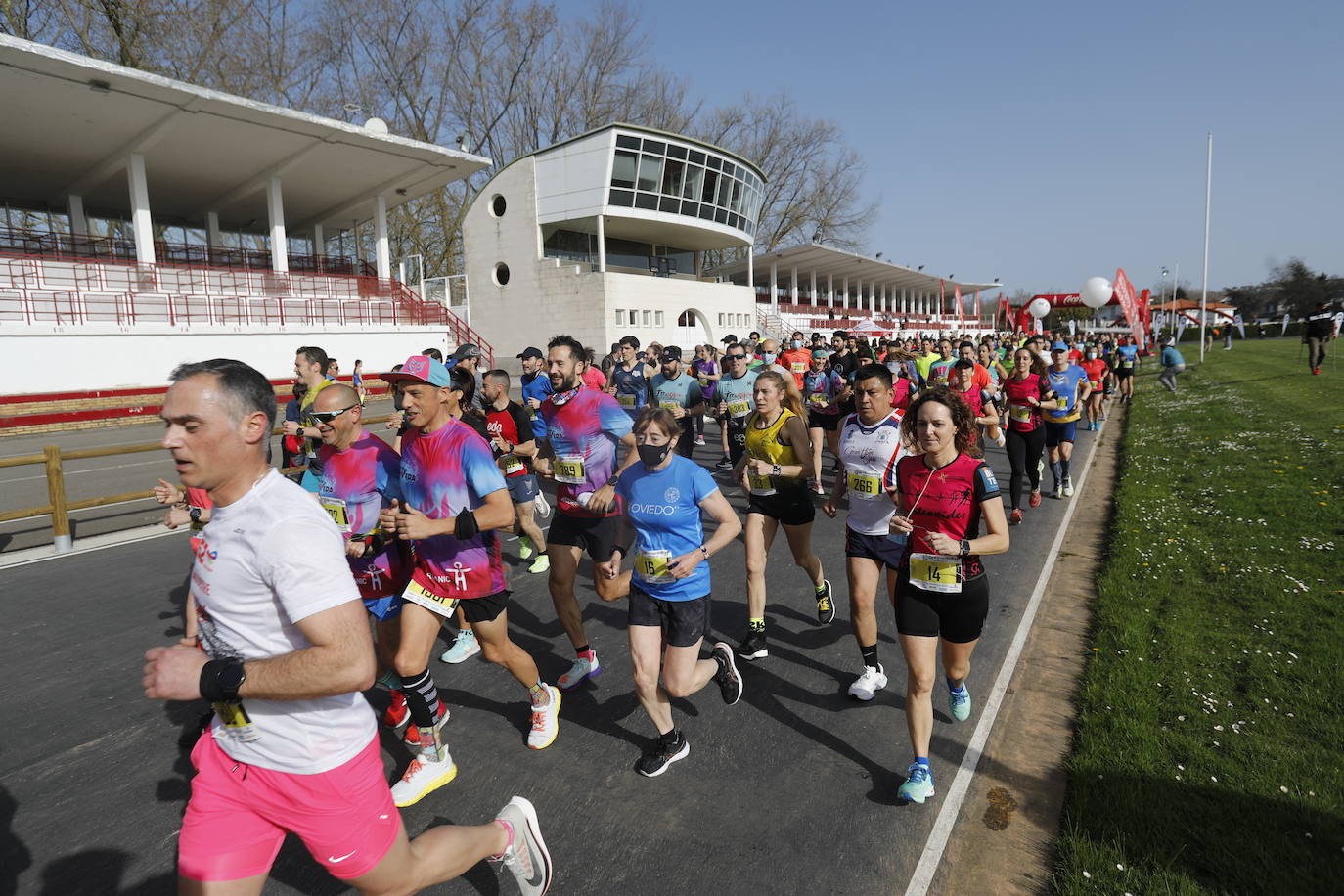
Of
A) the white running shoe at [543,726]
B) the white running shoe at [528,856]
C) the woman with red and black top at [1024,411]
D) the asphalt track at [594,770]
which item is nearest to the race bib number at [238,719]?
the white running shoe at [528,856]

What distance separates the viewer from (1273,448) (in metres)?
10.9

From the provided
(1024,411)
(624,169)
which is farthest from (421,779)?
(624,169)

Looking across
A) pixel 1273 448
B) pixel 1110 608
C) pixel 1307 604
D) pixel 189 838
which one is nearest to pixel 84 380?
pixel 189 838

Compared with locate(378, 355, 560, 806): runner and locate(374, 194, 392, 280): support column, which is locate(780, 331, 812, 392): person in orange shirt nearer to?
locate(378, 355, 560, 806): runner

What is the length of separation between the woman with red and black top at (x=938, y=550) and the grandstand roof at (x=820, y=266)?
4935 centimetres

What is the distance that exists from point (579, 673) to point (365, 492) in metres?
1.86

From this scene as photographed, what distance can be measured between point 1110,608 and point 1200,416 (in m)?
12.6

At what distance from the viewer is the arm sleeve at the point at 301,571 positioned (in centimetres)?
185

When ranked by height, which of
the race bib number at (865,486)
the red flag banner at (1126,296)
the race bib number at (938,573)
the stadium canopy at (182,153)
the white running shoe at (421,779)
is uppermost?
the stadium canopy at (182,153)

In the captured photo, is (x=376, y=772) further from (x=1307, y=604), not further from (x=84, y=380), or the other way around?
(x=84, y=380)

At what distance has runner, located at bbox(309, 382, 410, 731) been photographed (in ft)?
12.5

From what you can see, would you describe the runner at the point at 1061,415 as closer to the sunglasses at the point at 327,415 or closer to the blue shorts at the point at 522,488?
the blue shorts at the point at 522,488

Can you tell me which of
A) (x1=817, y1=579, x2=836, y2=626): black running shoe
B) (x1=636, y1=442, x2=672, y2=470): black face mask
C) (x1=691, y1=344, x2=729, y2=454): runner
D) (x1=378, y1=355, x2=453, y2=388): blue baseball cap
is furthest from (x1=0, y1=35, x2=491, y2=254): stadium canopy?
(x1=817, y1=579, x2=836, y2=626): black running shoe

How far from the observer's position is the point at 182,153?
26.0 meters
